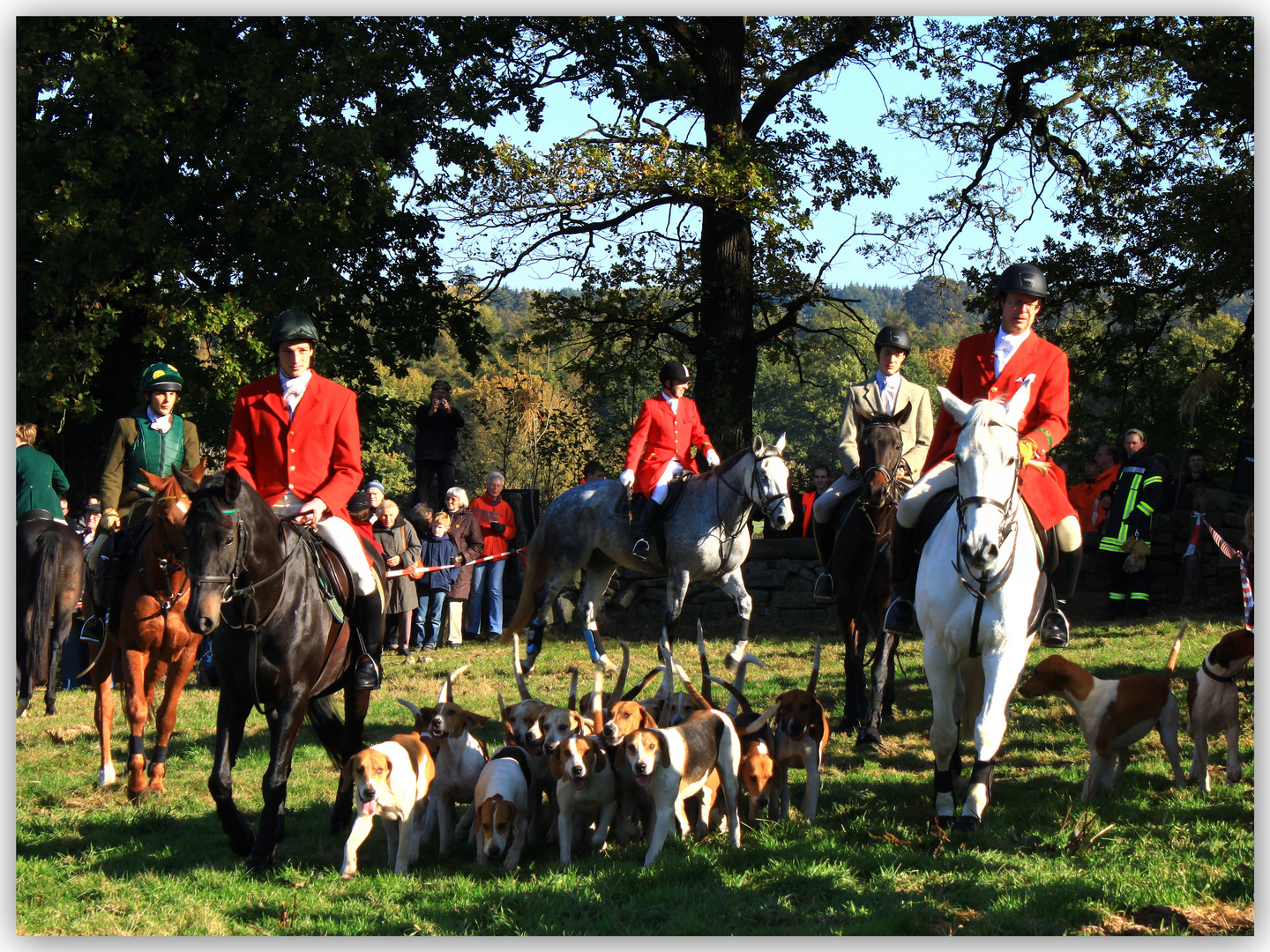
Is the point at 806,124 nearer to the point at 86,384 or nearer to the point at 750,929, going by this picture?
the point at 86,384

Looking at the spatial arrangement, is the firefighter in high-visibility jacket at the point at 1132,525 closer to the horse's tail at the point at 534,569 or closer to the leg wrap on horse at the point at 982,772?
the horse's tail at the point at 534,569

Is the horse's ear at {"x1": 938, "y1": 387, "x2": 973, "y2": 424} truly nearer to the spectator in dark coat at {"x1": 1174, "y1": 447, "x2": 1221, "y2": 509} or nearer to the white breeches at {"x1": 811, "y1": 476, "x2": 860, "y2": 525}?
the white breeches at {"x1": 811, "y1": 476, "x2": 860, "y2": 525}

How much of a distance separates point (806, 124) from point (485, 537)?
26.1 feet

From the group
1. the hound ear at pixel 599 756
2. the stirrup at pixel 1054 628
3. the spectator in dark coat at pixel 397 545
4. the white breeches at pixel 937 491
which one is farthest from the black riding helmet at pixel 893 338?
the spectator in dark coat at pixel 397 545

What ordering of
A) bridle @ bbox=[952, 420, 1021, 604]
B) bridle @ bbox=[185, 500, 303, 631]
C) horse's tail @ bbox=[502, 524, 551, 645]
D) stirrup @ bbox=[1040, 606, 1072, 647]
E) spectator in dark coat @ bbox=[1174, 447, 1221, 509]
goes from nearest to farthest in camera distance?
1. bridle @ bbox=[185, 500, 303, 631]
2. bridle @ bbox=[952, 420, 1021, 604]
3. stirrup @ bbox=[1040, 606, 1072, 647]
4. horse's tail @ bbox=[502, 524, 551, 645]
5. spectator in dark coat @ bbox=[1174, 447, 1221, 509]

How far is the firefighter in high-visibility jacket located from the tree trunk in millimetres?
4966

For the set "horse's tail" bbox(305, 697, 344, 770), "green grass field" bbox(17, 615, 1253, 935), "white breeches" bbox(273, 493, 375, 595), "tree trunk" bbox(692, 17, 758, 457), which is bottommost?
"green grass field" bbox(17, 615, 1253, 935)

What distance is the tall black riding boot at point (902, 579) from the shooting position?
6.26m

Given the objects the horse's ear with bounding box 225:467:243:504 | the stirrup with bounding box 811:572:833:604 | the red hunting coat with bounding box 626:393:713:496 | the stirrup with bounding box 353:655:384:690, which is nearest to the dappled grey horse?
the red hunting coat with bounding box 626:393:713:496

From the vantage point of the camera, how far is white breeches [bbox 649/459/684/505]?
10.9 m

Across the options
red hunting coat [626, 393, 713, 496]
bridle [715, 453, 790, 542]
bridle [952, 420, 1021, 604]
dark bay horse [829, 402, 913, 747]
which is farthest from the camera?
red hunting coat [626, 393, 713, 496]

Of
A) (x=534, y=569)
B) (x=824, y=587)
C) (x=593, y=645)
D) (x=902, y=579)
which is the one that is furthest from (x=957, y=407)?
(x=534, y=569)

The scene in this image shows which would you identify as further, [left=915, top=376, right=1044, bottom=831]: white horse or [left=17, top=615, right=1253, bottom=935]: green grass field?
[left=915, top=376, right=1044, bottom=831]: white horse

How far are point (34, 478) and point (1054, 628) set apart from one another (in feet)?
27.6
